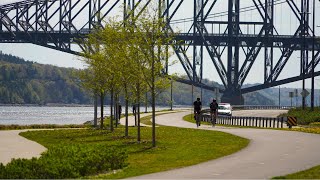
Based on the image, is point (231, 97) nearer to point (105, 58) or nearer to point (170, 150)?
point (105, 58)

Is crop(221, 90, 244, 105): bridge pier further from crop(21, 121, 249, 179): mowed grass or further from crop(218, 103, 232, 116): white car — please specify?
crop(21, 121, 249, 179): mowed grass

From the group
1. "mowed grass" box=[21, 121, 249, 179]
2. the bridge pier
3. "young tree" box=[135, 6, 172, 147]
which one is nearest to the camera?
"mowed grass" box=[21, 121, 249, 179]

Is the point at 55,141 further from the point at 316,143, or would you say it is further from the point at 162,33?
the point at 316,143

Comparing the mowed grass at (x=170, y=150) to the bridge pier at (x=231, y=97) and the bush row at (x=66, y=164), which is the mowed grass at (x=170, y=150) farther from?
the bridge pier at (x=231, y=97)

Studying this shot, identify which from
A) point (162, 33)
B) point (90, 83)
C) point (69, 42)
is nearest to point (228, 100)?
point (69, 42)

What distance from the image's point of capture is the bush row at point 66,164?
2031cm

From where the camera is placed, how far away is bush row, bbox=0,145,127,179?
2031 centimetres

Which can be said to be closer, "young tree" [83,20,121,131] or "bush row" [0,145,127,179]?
"bush row" [0,145,127,179]

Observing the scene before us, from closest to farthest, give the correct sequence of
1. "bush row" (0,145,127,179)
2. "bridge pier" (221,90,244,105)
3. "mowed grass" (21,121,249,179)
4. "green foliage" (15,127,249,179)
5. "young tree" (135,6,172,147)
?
"bush row" (0,145,127,179), "green foliage" (15,127,249,179), "mowed grass" (21,121,249,179), "young tree" (135,6,172,147), "bridge pier" (221,90,244,105)

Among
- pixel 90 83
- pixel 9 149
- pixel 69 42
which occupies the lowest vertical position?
pixel 9 149

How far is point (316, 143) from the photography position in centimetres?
3384

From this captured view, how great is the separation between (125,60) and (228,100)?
316ft

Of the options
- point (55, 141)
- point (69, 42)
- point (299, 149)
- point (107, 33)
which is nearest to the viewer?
point (299, 149)

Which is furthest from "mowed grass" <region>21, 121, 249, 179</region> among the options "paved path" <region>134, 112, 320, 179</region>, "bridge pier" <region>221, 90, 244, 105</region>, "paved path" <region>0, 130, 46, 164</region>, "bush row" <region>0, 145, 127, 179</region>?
"bridge pier" <region>221, 90, 244, 105</region>
